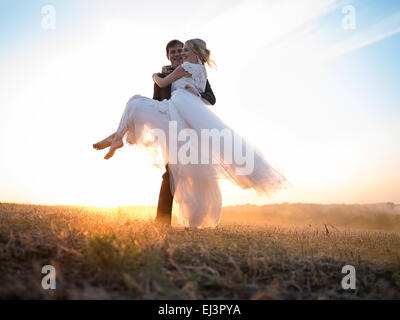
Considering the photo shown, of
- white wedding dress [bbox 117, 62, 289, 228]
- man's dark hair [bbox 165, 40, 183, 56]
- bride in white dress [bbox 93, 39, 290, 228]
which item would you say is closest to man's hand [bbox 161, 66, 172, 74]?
man's dark hair [bbox 165, 40, 183, 56]

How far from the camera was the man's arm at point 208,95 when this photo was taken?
599cm

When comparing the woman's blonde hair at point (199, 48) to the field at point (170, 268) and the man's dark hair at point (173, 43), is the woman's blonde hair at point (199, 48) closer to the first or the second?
the man's dark hair at point (173, 43)

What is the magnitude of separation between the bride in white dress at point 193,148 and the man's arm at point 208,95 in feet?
1.29

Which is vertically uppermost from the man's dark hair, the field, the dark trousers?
the man's dark hair

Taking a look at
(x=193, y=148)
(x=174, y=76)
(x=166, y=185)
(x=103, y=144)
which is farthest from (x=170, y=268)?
(x=174, y=76)

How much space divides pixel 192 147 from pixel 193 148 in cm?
2

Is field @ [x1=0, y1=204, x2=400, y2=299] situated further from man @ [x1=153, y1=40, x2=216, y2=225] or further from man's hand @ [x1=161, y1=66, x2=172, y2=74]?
man's hand @ [x1=161, y1=66, x2=172, y2=74]

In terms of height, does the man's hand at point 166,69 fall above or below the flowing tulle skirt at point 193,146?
above

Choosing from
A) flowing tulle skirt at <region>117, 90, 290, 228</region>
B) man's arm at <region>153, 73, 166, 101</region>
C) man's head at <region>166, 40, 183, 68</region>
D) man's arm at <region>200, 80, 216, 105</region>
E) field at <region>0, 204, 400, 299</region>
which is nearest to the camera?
field at <region>0, 204, 400, 299</region>

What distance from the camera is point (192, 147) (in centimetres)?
527

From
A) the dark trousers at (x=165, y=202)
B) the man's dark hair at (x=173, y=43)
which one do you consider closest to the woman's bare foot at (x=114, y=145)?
the dark trousers at (x=165, y=202)

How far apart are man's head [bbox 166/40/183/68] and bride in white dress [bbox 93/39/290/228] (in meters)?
1.07

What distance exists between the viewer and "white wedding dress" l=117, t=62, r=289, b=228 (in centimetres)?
506

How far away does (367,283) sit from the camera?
10.1 ft
